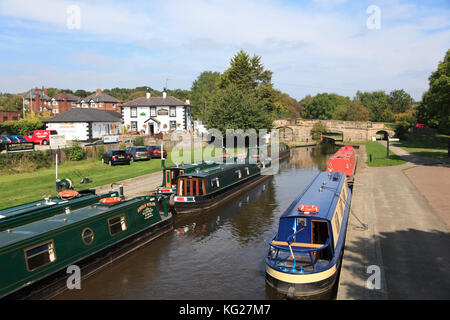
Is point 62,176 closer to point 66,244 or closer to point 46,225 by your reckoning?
point 46,225

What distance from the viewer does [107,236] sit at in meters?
14.3

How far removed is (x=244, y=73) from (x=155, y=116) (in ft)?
69.9

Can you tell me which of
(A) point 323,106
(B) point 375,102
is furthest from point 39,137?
(B) point 375,102

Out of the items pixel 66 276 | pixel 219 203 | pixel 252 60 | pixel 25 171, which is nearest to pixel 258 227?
pixel 219 203

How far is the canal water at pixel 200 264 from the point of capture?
12.4 metres

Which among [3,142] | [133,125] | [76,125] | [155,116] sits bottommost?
[3,142]

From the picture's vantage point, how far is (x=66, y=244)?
12250 millimetres

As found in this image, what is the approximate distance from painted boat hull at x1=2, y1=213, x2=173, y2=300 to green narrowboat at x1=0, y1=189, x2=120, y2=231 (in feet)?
9.92

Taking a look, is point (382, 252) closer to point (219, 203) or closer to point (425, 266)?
point (425, 266)

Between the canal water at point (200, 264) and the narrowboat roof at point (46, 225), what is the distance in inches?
87.1

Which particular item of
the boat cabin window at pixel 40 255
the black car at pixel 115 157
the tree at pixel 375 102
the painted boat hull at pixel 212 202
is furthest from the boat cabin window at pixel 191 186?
the tree at pixel 375 102

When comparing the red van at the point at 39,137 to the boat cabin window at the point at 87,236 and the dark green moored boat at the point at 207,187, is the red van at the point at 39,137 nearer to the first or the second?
the dark green moored boat at the point at 207,187

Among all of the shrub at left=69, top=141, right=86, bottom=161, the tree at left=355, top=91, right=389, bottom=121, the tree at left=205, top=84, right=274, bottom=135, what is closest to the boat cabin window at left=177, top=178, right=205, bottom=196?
the shrub at left=69, top=141, right=86, bottom=161

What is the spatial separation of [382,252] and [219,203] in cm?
1299
